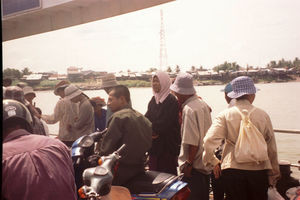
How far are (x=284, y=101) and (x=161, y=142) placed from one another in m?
9.59

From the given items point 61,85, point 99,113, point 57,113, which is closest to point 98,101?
point 99,113

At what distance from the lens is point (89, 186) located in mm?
1603

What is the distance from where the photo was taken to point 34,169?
5.05 feet

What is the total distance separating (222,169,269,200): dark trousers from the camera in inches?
109

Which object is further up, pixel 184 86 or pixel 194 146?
pixel 184 86

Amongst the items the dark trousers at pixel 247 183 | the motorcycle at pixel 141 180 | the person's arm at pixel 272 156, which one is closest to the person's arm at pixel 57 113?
the motorcycle at pixel 141 180

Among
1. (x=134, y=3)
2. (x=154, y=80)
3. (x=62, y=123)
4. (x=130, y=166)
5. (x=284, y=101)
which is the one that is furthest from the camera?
(x=284, y=101)

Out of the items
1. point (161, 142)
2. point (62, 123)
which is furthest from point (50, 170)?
point (62, 123)

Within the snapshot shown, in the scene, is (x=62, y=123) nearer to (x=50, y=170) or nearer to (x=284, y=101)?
(x=50, y=170)

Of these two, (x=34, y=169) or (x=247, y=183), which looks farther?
(x=247, y=183)

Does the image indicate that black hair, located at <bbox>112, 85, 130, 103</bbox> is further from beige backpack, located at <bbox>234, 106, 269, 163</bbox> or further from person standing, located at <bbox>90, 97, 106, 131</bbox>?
person standing, located at <bbox>90, 97, 106, 131</bbox>

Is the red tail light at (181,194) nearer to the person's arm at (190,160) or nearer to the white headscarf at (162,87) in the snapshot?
the person's arm at (190,160)

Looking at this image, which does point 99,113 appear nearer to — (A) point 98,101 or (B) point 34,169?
(A) point 98,101

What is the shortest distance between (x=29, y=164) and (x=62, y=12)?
1034cm
